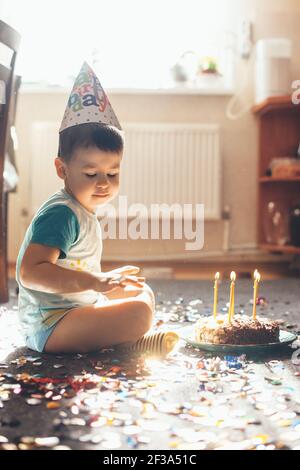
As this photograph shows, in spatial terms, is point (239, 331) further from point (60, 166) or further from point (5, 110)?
point (5, 110)

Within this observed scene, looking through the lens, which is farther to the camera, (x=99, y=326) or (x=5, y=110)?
(x=5, y=110)

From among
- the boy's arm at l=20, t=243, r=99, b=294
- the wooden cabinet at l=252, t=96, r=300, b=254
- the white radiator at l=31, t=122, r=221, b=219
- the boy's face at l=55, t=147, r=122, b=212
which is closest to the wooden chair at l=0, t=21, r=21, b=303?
the boy's face at l=55, t=147, r=122, b=212

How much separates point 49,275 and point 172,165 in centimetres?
200

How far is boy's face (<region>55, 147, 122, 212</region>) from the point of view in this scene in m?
1.28

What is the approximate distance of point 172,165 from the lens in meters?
3.12

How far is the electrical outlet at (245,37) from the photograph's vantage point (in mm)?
3141

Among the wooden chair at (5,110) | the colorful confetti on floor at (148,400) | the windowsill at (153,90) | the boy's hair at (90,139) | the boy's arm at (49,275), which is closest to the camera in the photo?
the colorful confetti on floor at (148,400)

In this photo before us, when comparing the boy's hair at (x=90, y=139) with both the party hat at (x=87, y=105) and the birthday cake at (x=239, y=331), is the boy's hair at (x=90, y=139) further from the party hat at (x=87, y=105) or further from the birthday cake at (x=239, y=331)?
the birthday cake at (x=239, y=331)

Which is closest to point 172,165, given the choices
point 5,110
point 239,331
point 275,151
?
point 275,151

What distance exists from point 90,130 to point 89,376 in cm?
48

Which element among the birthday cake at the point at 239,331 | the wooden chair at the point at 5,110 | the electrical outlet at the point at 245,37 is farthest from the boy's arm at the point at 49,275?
the electrical outlet at the point at 245,37

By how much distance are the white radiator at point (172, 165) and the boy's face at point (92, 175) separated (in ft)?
5.89

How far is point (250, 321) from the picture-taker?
1.30m

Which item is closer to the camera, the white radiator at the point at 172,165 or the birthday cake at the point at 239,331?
the birthday cake at the point at 239,331
